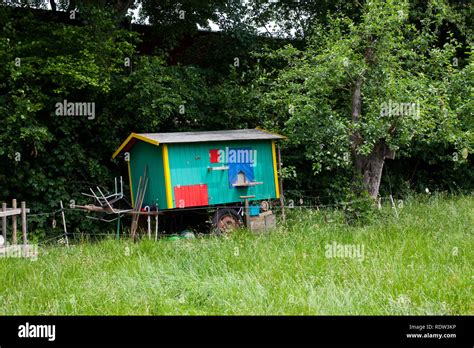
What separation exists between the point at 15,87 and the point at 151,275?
670 centimetres

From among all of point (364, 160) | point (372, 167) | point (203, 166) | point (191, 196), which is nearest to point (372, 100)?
point (364, 160)

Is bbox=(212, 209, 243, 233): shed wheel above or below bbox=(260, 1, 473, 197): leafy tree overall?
below

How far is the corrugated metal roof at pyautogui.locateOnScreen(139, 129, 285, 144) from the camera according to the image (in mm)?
10156

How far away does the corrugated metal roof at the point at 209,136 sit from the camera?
10156 mm

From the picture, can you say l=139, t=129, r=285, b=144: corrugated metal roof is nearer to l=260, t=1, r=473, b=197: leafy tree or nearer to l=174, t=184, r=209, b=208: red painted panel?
l=260, t=1, r=473, b=197: leafy tree

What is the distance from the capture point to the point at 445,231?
29.5 ft

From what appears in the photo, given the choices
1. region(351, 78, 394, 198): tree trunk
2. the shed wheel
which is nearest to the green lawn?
the shed wheel

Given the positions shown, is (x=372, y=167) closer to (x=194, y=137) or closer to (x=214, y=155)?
(x=214, y=155)

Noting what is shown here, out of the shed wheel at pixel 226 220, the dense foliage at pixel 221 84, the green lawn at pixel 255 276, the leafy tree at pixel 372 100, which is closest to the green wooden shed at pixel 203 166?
the shed wheel at pixel 226 220

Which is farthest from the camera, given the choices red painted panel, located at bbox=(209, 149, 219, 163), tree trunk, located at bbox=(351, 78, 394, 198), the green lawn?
tree trunk, located at bbox=(351, 78, 394, 198)

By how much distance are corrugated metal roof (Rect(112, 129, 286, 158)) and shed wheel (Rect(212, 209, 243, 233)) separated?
1500mm

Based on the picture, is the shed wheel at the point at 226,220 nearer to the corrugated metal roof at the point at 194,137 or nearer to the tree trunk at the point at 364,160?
the corrugated metal roof at the point at 194,137
